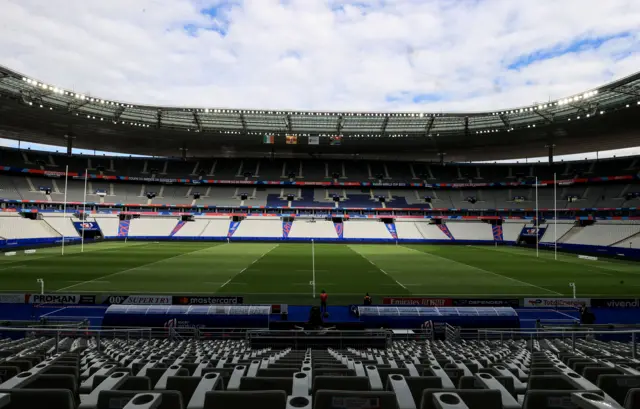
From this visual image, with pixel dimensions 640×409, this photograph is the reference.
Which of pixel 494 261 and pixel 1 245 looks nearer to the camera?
pixel 494 261

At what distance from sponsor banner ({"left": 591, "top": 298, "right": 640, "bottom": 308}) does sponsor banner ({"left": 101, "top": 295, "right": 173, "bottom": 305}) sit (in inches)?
948

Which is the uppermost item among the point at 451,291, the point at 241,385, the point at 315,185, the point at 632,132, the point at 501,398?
the point at 632,132

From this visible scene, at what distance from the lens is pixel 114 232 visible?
2341 inches

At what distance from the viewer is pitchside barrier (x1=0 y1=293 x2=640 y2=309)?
63.1 feet

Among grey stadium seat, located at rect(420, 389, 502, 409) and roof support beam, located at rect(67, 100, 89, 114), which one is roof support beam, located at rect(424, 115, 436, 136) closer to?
roof support beam, located at rect(67, 100, 89, 114)

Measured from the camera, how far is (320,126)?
58969mm

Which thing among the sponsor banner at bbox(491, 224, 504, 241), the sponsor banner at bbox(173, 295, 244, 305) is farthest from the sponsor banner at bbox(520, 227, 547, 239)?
the sponsor banner at bbox(173, 295, 244, 305)

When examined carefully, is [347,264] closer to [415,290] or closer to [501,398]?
[415,290]

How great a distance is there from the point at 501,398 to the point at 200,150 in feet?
249

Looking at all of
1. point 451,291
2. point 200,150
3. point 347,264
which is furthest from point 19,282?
point 200,150

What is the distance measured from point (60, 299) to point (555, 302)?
27.7 meters

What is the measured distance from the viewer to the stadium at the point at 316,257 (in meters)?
3.05

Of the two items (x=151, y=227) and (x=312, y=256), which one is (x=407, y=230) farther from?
(x=151, y=227)

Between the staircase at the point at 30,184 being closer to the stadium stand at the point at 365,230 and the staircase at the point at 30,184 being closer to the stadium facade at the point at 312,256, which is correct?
the stadium facade at the point at 312,256
